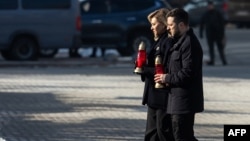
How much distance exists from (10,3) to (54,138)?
1384cm

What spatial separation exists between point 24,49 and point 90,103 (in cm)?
1039

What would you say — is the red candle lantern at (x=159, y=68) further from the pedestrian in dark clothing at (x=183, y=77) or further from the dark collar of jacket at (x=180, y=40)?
the dark collar of jacket at (x=180, y=40)

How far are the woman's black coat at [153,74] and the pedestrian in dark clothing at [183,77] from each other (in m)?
0.27

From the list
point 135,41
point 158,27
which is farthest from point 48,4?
point 158,27

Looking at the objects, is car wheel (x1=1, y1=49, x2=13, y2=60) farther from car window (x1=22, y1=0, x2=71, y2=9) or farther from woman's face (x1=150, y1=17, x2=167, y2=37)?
woman's face (x1=150, y1=17, x2=167, y2=37)

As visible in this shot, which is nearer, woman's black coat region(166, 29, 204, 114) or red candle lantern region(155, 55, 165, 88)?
woman's black coat region(166, 29, 204, 114)

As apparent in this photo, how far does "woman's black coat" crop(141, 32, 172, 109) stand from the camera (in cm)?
957

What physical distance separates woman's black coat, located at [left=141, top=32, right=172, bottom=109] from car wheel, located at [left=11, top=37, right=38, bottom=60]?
54.4ft

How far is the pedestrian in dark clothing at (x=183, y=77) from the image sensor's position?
9.06 metres

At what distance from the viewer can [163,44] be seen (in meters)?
9.59

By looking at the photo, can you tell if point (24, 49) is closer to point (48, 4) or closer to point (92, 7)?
point (48, 4)

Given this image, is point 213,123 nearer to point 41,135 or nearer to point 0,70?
point 41,135

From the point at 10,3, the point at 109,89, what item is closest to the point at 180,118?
the point at 109,89

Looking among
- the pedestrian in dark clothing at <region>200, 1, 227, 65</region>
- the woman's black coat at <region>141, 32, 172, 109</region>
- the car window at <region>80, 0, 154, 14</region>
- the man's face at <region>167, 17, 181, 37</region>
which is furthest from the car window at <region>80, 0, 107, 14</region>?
the man's face at <region>167, 17, 181, 37</region>
